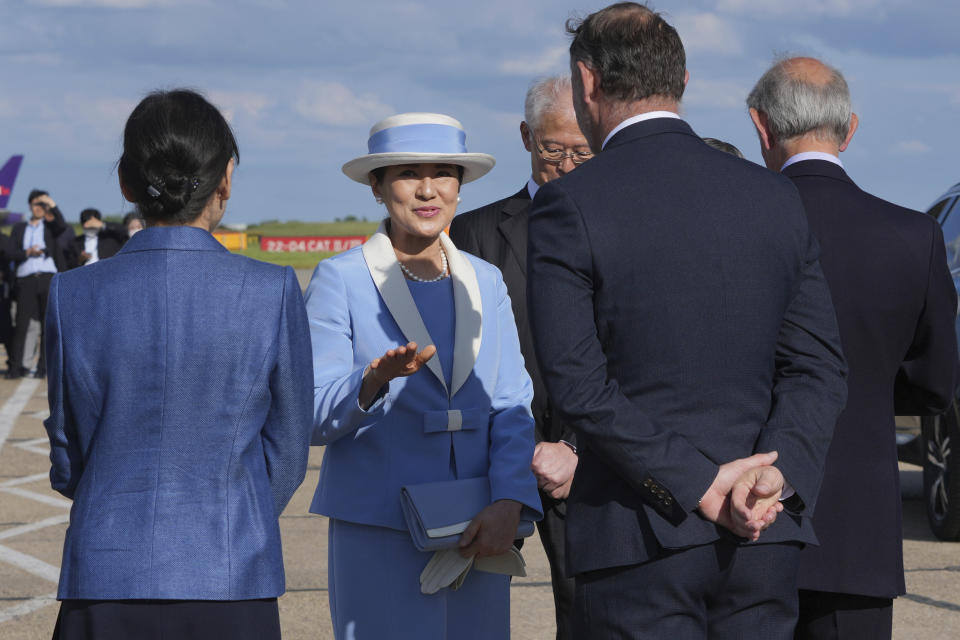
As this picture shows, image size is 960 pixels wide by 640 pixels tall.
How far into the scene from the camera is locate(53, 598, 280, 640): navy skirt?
253 centimetres

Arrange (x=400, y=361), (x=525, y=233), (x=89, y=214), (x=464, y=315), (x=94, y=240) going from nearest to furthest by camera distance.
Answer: (x=400, y=361) < (x=464, y=315) < (x=525, y=233) < (x=94, y=240) < (x=89, y=214)

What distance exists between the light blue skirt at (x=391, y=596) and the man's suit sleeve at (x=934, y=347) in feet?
4.34

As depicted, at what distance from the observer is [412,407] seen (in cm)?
337

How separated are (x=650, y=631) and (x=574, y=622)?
0.20 meters

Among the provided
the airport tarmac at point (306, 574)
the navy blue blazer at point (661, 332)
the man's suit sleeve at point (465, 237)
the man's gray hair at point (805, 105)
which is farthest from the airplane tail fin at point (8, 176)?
the navy blue blazer at point (661, 332)

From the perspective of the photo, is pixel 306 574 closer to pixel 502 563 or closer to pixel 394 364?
pixel 502 563

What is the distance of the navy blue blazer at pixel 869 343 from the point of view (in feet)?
10.9

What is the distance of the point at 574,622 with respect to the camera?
2.72m

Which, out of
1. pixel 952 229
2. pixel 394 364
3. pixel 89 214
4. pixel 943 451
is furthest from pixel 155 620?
pixel 89 214

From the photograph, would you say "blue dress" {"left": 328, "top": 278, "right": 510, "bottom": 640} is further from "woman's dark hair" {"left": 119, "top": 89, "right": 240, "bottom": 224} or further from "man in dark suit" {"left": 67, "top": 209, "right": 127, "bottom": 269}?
"man in dark suit" {"left": 67, "top": 209, "right": 127, "bottom": 269}

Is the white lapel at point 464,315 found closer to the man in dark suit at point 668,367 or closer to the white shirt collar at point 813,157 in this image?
the man in dark suit at point 668,367

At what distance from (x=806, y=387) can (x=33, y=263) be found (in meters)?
16.3

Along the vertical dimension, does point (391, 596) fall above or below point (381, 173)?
below

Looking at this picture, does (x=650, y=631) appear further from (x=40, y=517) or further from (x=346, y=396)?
(x=40, y=517)
